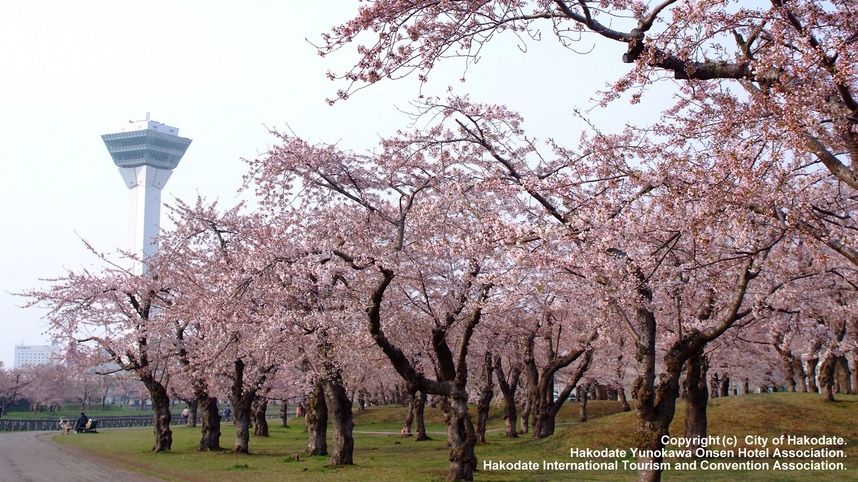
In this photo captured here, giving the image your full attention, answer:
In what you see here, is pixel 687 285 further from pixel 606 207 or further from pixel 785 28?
pixel 785 28

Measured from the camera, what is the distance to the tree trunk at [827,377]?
987 inches

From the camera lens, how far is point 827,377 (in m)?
25.7

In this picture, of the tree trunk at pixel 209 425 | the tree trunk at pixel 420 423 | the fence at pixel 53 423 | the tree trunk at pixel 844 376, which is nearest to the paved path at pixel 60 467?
the tree trunk at pixel 209 425

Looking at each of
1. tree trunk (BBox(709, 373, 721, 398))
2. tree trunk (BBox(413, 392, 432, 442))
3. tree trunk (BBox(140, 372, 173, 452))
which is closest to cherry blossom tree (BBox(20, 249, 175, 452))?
tree trunk (BBox(140, 372, 173, 452))

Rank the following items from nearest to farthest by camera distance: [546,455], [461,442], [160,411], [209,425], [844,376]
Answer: [461,442]
[546,455]
[160,411]
[209,425]
[844,376]

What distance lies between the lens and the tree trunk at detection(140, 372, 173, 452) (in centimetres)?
2722

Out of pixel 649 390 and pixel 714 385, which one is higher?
pixel 649 390

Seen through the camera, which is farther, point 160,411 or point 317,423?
point 160,411

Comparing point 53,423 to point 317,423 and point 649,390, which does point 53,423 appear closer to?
point 317,423

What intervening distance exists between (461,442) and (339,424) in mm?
5649

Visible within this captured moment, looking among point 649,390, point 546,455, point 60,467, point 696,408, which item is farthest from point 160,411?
point 649,390

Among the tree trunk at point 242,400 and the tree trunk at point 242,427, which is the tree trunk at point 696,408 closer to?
the tree trunk at point 242,400

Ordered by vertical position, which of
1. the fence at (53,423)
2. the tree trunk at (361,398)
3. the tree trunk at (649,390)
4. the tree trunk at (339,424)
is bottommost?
the fence at (53,423)

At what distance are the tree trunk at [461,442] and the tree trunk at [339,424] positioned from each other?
5.17 metres
